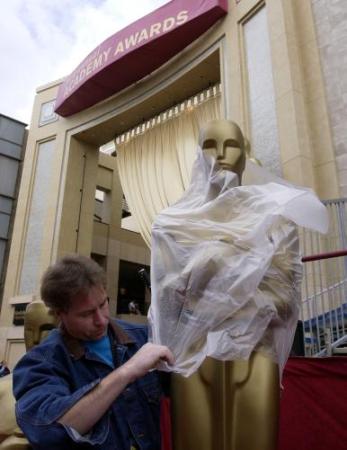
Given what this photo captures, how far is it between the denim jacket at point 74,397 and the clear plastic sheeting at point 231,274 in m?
0.15

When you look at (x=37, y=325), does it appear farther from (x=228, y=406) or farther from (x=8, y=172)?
(x=8, y=172)

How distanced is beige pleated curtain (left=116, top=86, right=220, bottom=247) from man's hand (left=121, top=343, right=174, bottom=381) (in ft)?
23.9

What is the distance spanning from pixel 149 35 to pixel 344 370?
7369 mm

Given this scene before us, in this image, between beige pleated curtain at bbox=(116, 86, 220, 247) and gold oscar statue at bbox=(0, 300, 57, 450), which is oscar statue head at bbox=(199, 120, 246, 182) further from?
beige pleated curtain at bbox=(116, 86, 220, 247)

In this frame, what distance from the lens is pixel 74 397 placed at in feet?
3.60

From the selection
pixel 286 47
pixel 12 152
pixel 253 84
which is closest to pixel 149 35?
pixel 253 84

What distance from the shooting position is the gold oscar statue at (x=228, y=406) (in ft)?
5.21

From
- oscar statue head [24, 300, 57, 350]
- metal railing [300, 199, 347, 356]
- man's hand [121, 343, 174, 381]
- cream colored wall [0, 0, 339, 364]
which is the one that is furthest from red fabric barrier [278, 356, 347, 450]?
cream colored wall [0, 0, 339, 364]

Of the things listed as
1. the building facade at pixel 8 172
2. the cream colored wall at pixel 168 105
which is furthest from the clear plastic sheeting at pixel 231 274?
Result: the building facade at pixel 8 172

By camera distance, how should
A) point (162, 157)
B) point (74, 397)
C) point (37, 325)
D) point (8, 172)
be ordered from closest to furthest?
point (74, 397) → point (37, 325) → point (162, 157) → point (8, 172)

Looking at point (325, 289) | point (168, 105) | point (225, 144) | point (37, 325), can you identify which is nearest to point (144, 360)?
point (225, 144)

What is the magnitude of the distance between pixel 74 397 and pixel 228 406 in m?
0.74

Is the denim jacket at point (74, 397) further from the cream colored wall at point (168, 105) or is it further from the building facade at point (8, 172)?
the building facade at point (8, 172)

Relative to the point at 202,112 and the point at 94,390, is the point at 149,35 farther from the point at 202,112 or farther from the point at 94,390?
the point at 94,390
